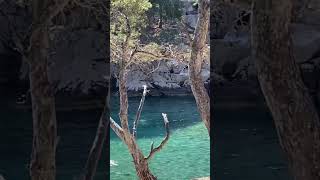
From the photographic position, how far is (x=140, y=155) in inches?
198

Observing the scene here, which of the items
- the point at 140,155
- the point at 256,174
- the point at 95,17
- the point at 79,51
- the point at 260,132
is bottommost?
the point at 140,155

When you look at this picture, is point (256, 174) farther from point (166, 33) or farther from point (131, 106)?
point (131, 106)

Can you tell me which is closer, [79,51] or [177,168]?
[79,51]

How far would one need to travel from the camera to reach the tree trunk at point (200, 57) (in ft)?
15.2

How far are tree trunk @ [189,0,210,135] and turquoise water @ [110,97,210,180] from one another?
202 cm

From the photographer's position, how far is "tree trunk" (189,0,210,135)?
463 cm

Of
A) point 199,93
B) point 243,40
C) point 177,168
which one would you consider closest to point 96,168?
point 243,40

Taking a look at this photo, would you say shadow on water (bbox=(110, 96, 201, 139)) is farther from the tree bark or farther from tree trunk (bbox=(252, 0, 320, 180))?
tree trunk (bbox=(252, 0, 320, 180))

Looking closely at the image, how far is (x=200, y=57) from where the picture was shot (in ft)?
15.6

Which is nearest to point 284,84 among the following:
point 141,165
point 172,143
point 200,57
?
point 200,57

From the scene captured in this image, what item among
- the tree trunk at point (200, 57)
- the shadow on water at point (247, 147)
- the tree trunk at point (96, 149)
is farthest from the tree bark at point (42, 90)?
the tree trunk at point (200, 57)

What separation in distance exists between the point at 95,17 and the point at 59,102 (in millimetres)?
432

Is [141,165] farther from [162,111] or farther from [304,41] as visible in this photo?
[162,111]

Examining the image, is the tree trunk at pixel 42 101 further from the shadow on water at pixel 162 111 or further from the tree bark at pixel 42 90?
the shadow on water at pixel 162 111
